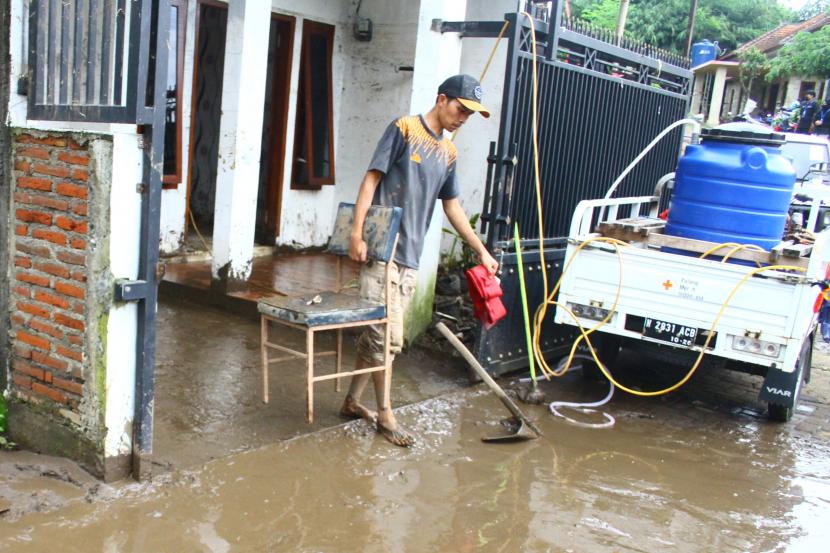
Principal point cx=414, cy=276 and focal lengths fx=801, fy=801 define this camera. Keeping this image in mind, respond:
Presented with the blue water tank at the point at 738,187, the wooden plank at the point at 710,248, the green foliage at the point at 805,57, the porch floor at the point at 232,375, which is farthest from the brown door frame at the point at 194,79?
the green foliage at the point at 805,57

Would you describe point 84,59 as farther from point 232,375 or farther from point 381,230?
point 232,375

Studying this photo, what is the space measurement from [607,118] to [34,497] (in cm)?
530

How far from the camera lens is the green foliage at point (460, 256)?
830 centimetres

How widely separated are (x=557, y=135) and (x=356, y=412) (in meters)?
2.89

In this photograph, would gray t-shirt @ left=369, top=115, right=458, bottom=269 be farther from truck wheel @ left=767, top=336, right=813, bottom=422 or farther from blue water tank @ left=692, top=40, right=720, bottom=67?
blue water tank @ left=692, top=40, right=720, bottom=67

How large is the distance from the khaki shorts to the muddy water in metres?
0.46

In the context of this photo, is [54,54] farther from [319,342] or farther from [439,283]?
[439,283]

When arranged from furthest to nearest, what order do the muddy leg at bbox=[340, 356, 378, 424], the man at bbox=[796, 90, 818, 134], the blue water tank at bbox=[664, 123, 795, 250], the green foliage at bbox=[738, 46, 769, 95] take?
1. the green foliage at bbox=[738, 46, 769, 95]
2. the man at bbox=[796, 90, 818, 134]
3. the blue water tank at bbox=[664, 123, 795, 250]
4. the muddy leg at bbox=[340, 356, 378, 424]

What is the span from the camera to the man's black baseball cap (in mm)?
4348

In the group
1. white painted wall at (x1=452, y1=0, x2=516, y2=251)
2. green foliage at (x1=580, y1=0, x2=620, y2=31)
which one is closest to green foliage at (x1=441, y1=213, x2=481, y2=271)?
white painted wall at (x1=452, y1=0, x2=516, y2=251)

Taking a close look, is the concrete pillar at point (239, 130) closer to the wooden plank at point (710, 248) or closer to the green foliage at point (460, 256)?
the green foliage at point (460, 256)

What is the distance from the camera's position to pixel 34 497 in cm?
335

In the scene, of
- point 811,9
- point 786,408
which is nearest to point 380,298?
point 786,408

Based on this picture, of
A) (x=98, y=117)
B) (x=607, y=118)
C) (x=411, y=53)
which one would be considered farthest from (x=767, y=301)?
(x=411, y=53)
